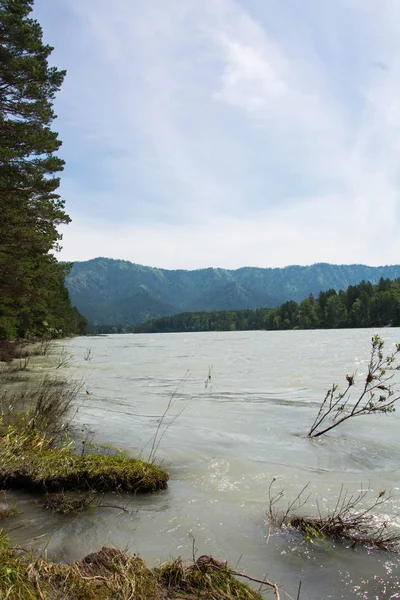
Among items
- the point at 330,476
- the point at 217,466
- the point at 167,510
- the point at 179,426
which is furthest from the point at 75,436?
the point at 330,476

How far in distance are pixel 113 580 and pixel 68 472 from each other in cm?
271

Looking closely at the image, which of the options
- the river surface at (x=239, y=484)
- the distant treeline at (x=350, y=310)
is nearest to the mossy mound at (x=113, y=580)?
the river surface at (x=239, y=484)

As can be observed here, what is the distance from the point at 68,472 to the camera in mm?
5234

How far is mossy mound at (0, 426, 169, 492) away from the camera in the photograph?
516cm

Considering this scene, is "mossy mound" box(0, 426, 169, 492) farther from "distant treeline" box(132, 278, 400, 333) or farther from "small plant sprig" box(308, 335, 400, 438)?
"distant treeline" box(132, 278, 400, 333)

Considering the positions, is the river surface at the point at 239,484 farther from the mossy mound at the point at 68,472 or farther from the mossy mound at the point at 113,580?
the mossy mound at the point at 113,580

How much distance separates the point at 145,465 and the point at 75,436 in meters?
3.09

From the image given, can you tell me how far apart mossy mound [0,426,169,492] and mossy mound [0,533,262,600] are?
2.00m

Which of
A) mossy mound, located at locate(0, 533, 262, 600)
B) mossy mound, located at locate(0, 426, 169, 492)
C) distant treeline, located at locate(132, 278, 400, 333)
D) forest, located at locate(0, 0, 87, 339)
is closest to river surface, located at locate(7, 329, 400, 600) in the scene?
mossy mound, located at locate(0, 426, 169, 492)

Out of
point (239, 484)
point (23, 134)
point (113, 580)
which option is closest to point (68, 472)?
point (239, 484)

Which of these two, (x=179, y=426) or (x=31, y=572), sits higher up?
(x=31, y=572)

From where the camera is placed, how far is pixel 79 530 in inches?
165

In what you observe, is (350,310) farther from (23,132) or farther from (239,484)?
(239,484)

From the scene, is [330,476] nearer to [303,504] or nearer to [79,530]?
[303,504]
